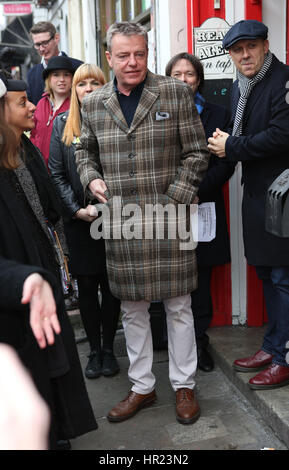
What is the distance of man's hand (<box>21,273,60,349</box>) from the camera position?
157cm

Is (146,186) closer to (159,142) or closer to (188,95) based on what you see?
(159,142)

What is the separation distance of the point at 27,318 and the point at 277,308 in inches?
69.9

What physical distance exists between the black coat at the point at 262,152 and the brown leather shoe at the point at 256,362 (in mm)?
640

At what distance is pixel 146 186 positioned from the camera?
3.01 m

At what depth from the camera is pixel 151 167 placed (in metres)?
3.00

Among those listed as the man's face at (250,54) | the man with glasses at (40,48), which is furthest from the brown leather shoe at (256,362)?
the man with glasses at (40,48)

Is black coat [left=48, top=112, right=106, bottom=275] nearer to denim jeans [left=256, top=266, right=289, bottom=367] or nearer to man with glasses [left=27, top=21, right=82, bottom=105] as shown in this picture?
denim jeans [left=256, top=266, right=289, bottom=367]

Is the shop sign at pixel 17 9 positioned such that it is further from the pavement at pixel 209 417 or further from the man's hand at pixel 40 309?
the man's hand at pixel 40 309

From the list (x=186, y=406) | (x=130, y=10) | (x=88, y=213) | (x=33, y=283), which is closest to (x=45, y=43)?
(x=130, y=10)

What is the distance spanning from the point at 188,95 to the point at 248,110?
35cm

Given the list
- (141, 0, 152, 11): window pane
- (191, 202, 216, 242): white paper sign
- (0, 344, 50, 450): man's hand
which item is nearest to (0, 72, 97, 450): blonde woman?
(0, 344, 50, 450): man's hand

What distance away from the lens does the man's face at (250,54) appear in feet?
9.79

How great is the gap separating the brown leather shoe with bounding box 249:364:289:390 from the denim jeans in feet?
0.12
